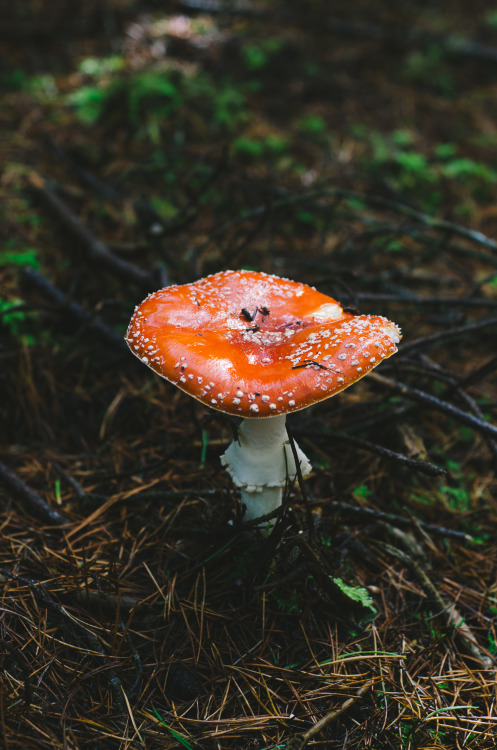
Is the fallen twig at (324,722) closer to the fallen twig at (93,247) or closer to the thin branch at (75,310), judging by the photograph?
the thin branch at (75,310)

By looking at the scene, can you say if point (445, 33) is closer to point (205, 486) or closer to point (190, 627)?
point (205, 486)

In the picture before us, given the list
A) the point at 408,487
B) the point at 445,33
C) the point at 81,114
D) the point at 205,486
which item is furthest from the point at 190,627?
the point at 445,33

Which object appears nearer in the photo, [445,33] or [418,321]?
[418,321]

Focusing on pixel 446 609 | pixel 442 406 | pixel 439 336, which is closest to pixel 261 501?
pixel 446 609

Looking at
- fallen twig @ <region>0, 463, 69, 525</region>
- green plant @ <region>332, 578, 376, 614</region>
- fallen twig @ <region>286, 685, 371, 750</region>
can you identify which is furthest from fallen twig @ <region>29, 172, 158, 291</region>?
fallen twig @ <region>286, 685, 371, 750</region>

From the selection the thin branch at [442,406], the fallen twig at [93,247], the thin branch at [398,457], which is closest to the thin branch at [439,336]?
the thin branch at [442,406]

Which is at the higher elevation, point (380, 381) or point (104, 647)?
point (380, 381)

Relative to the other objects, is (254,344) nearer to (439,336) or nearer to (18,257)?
(439,336)
